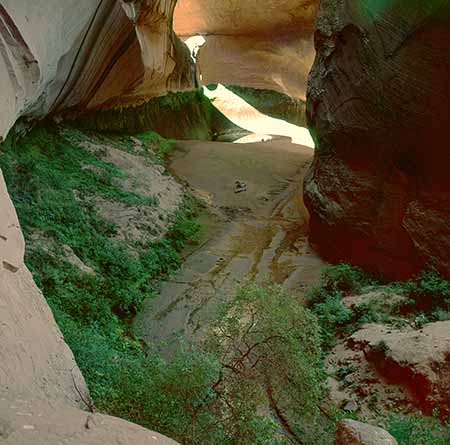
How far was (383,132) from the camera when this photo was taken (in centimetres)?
756

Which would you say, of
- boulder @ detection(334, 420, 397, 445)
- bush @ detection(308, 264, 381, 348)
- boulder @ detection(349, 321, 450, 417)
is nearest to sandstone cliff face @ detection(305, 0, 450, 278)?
bush @ detection(308, 264, 381, 348)

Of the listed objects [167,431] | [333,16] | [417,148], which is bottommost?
[167,431]

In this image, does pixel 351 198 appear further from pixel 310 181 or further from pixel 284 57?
pixel 284 57

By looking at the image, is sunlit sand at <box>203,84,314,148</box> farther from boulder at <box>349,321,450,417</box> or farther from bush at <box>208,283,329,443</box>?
bush at <box>208,283,329,443</box>

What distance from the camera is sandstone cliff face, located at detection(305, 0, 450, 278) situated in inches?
271

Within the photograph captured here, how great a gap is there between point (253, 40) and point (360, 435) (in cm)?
1693

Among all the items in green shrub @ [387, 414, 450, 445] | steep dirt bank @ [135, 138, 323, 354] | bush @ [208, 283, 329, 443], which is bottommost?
steep dirt bank @ [135, 138, 323, 354]

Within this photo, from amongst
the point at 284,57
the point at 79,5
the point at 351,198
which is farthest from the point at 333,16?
the point at 284,57

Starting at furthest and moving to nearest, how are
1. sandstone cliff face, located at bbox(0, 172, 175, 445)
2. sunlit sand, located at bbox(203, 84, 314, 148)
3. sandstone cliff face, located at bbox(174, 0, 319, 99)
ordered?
sunlit sand, located at bbox(203, 84, 314, 148) < sandstone cliff face, located at bbox(174, 0, 319, 99) < sandstone cliff face, located at bbox(0, 172, 175, 445)

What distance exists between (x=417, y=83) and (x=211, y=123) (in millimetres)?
12250

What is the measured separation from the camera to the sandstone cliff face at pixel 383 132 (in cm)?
689

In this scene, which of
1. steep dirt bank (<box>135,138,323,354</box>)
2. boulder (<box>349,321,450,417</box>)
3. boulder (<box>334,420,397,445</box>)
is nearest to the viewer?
boulder (<box>334,420,397,445</box>)

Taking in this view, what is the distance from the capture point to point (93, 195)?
Answer: 826 centimetres

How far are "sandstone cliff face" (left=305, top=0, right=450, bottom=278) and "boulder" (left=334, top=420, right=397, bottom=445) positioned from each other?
4187mm
